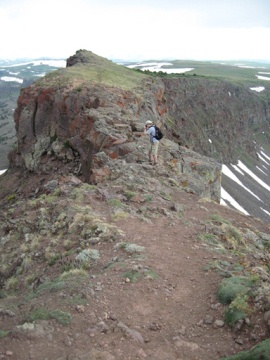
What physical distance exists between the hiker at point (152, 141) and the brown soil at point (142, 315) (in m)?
9.63

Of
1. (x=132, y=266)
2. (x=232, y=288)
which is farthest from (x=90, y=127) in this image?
(x=232, y=288)

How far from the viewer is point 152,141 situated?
22.6 meters

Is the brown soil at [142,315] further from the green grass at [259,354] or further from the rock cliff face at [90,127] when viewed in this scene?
the rock cliff face at [90,127]

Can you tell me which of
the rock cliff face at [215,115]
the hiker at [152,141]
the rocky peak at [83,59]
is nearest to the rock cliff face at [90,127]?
the rocky peak at [83,59]

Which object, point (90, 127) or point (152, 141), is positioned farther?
point (90, 127)

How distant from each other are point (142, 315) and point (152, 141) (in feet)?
47.4

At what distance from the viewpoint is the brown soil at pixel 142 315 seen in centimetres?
803

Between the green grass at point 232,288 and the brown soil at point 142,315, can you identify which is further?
the green grass at point 232,288

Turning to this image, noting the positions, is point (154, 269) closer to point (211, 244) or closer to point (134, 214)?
point (211, 244)

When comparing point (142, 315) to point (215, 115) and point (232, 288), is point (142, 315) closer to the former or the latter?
point (232, 288)

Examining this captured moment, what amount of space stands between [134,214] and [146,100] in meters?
29.2

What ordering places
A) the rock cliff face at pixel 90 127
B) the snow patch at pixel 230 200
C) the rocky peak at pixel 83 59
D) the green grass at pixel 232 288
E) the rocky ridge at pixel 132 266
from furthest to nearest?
the snow patch at pixel 230 200
the rocky peak at pixel 83 59
the rock cliff face at pixel 90 127
the green grass at pixel 232 288
the rocky ridge at pixel 132 266

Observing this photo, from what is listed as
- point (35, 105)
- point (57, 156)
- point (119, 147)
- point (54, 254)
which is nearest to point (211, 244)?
point (54, 254)

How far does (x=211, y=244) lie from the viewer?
1423 cm
